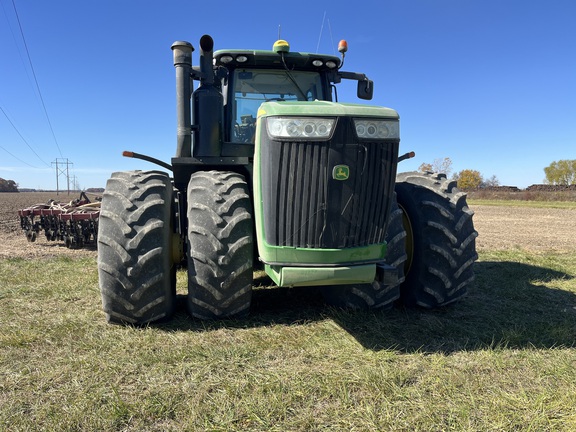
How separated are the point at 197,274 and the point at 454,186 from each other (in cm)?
270

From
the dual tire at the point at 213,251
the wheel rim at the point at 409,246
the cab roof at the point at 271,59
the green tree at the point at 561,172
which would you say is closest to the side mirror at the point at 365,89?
the cab roof at the point at 271,59

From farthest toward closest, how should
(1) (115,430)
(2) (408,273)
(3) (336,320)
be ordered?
(2) (408,273)
(3) (336,320)
(1) (115,430)

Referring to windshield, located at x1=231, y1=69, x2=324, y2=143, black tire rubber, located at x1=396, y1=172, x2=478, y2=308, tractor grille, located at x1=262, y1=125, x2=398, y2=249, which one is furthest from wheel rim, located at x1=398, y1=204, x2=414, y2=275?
windshield, located at x1=231, y1=69, x2=324, y2=143

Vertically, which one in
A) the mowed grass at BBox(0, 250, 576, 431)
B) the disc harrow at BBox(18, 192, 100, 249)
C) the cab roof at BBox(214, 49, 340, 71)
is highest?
the cab roof at BBox(214, 49, 340, 71)

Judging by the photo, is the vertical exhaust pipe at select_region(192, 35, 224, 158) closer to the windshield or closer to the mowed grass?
the windshield

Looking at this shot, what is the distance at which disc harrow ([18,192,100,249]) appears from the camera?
807cm

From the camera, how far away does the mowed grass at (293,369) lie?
2.15 meters

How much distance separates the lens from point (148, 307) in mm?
3332

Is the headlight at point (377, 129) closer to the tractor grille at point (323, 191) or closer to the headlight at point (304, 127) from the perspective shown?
the tractor grille at point (323, 191)

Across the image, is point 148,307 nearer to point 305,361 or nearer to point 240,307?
point 240,307

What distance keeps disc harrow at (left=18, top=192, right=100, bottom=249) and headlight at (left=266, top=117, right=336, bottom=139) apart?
6.10 meters

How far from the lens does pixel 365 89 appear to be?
469 centimetres

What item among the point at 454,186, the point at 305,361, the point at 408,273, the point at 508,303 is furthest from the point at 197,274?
the point at 508,303

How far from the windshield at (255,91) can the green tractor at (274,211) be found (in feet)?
0.04
